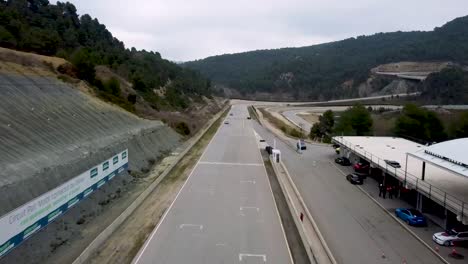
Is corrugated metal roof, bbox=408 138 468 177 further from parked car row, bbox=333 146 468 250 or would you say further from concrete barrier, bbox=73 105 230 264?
concrete barrier, bbox=73 105 230 264

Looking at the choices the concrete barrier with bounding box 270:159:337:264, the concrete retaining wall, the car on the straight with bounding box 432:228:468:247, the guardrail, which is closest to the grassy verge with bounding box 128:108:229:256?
the concrete retaining wall

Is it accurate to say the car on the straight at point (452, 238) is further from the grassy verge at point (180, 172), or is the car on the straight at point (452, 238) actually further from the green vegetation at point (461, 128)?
the green vegetation at point (461, 128)

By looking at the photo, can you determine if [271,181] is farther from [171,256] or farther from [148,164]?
[171,256]

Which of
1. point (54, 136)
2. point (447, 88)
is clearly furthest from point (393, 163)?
point (447, 88)

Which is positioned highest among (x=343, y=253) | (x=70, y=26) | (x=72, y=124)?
(x=70, y=26)

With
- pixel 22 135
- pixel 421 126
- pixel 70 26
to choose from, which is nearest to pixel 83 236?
pixel 22 135

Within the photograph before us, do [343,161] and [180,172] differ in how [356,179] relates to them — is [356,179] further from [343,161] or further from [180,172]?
[180,172]
